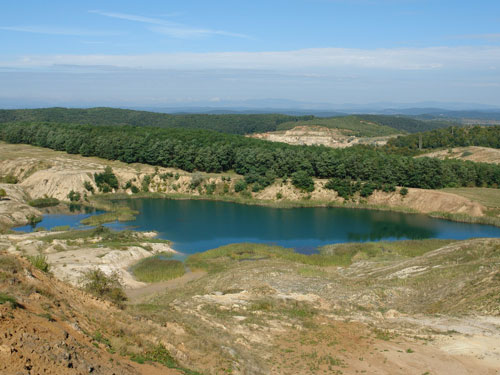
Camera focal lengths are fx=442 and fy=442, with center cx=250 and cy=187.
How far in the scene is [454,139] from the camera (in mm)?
123625

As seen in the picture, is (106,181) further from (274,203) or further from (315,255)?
(315,255)

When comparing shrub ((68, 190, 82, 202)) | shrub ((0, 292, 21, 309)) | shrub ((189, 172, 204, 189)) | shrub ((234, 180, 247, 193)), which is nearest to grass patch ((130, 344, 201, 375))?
shrub ((0, 292, 21, 309))

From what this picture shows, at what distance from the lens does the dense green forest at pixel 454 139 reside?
119125 mm

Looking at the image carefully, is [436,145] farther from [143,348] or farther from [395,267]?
[143,348]

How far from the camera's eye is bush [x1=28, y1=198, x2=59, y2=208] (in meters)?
71.5

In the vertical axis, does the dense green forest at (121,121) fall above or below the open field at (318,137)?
above

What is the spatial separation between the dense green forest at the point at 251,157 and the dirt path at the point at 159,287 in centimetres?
4381

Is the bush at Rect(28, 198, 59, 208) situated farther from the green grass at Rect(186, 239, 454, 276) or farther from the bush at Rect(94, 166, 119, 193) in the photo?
the green grass at Rect(186, 239, 454, 276)

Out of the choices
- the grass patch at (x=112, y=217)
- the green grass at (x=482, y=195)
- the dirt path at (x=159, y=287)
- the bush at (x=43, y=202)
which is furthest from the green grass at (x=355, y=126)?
the dirt path at (x=159, y=287)

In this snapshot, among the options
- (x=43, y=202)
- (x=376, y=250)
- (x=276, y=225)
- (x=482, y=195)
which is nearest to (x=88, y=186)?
(x=43, y=202)

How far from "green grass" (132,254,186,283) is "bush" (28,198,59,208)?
120 ft

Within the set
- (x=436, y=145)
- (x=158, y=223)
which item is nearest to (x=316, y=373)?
(x=158, y=223)

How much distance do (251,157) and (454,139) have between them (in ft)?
220

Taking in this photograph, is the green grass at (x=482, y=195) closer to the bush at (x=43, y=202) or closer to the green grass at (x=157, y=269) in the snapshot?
the green grass at (x=157, y=269)
